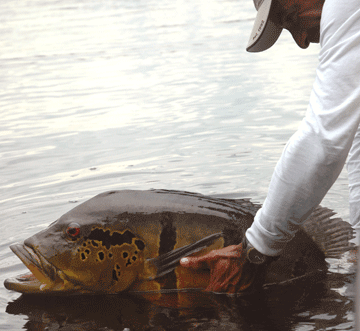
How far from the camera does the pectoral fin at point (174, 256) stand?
3.46 meters

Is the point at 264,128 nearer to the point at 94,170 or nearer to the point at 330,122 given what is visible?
the point at 94,170

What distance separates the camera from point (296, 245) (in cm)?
364

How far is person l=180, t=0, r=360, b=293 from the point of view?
239 centimetres

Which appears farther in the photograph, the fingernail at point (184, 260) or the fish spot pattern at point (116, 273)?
the fish spot pattern at point (116, 273)

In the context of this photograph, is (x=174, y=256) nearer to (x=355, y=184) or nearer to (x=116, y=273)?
(x=116, y=273)

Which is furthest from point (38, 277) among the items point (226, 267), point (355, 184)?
point (355, 184)

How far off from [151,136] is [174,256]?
4.39m

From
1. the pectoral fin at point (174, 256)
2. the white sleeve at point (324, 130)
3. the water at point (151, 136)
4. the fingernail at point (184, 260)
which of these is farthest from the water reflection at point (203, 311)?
the white sleeve at point (324, 130)

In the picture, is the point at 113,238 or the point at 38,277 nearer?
the point at 113,238

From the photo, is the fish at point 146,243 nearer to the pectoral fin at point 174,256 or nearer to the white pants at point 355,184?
the pectoral fin at point 174,256

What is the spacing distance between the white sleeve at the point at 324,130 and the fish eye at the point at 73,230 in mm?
1295

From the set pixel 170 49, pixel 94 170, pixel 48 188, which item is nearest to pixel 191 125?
pixel 94 170

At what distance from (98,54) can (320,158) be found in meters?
13.3

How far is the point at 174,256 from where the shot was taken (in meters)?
3.48
